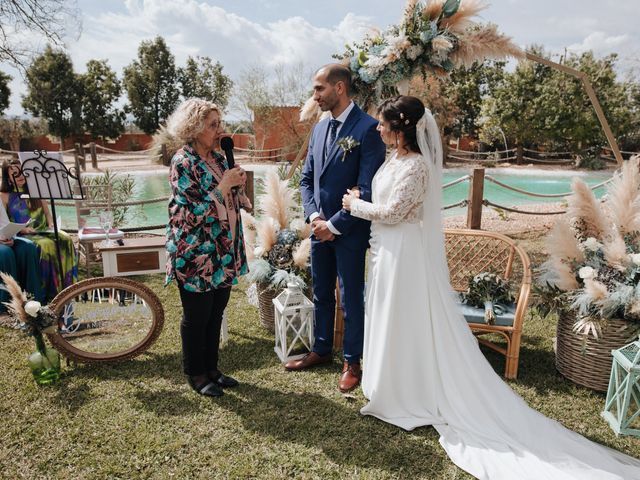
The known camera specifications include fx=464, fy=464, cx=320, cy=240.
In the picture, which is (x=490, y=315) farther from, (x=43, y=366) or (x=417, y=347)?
(x=43, y=366)

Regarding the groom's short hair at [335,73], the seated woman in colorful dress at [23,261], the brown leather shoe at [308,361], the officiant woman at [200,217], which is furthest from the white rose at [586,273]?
the seated woman in colorful dress at [23,261]

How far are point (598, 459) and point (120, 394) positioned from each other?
9.33 feet

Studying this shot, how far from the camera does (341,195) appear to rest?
10.2ft

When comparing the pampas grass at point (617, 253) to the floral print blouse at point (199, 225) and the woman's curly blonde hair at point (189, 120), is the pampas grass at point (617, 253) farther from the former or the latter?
the woman's curly blonde hair at point (189, 120)

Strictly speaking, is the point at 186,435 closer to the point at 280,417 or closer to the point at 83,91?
the point at 280,417

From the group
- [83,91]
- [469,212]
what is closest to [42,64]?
[83,91]

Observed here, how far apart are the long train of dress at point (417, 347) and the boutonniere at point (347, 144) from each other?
10.4 inches

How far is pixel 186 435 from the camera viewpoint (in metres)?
2.68

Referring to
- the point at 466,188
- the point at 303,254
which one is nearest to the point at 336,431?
the point at 303,254

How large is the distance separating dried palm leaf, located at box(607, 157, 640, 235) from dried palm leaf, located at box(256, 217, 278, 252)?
102 inches

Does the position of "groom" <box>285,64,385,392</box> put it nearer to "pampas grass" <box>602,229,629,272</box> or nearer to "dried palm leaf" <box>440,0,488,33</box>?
"dried palm leaf" <box>440,0,488,33</box>

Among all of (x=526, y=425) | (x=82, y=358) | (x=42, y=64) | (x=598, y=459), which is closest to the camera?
(x=598, y=459)

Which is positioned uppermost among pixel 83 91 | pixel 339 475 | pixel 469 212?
pixel 83 91

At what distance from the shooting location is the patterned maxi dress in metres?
4.32
